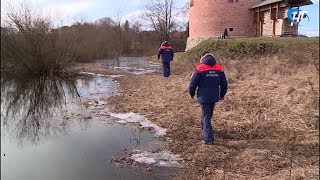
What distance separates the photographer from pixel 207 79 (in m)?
6.86

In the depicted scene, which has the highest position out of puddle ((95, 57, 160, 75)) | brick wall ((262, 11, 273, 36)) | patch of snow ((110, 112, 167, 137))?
brick wall ((262, 11, 273, 36))

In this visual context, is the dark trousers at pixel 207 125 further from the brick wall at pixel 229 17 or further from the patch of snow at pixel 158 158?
the brick wall at pixel 229 17

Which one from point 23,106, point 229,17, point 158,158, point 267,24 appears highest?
point 229,17

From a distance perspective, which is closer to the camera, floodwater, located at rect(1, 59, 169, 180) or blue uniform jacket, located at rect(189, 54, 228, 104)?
floodwater, located at rect(1, 59, 169, 180)

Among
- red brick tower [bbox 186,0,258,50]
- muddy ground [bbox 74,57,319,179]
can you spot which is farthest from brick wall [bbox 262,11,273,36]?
muddy ground [bbox 74,57,319,179]

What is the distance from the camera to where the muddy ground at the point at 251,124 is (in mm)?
5789

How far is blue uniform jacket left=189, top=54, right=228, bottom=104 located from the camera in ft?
22.4

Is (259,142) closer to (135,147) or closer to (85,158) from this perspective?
(135,147)

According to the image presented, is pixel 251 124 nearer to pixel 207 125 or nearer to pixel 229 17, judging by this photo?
pixel 207 125

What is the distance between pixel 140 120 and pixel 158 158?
297 cm

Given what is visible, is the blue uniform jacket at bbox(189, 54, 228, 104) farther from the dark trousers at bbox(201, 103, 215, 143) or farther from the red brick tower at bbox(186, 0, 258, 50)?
the red brick tower at bbox(186, 0, 258, 50)

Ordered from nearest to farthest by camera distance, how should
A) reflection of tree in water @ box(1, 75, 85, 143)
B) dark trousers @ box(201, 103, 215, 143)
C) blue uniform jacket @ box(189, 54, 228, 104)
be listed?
reflection of tree in water @ box(1, 75, 85, 143), blue uniform jacket @ box(189, 54, 228, 104), dark trousers @ box(201, 103, 215, 143)

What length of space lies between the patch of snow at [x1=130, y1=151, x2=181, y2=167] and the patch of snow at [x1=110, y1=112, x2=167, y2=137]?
1.26 metres

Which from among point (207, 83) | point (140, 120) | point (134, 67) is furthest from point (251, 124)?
point (134, 67)
